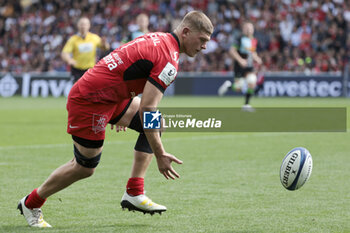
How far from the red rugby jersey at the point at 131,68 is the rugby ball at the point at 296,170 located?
1811 mm

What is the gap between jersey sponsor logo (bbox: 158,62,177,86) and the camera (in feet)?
15.6

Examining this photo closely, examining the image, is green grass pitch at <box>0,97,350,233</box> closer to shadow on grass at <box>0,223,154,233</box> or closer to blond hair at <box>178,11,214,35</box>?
shadow on grass at <box>0,223,154,233</box>

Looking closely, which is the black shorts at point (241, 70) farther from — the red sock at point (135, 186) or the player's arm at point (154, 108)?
the player's arm at point (154, 108)

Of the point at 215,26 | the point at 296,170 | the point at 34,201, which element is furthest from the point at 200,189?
the point at 215,26

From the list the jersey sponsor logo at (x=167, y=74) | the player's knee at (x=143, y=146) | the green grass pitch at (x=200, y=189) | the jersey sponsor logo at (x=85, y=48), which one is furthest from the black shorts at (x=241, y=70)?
the jersey sponsor logo at (x=167, y=74)

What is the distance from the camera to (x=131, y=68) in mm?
5023

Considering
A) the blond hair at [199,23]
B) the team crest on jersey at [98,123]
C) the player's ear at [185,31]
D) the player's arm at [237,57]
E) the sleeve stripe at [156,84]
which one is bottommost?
the player's arm at [237,57]

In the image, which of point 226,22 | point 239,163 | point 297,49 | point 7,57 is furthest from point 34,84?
point 239,163

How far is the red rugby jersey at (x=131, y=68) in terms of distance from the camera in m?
4.86

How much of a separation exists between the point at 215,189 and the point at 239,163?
81.2 inches

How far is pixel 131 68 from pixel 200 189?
2.43 meters

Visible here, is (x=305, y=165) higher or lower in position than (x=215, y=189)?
higher

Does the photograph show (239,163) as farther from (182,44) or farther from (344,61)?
(344,61)

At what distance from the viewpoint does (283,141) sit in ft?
39.0
